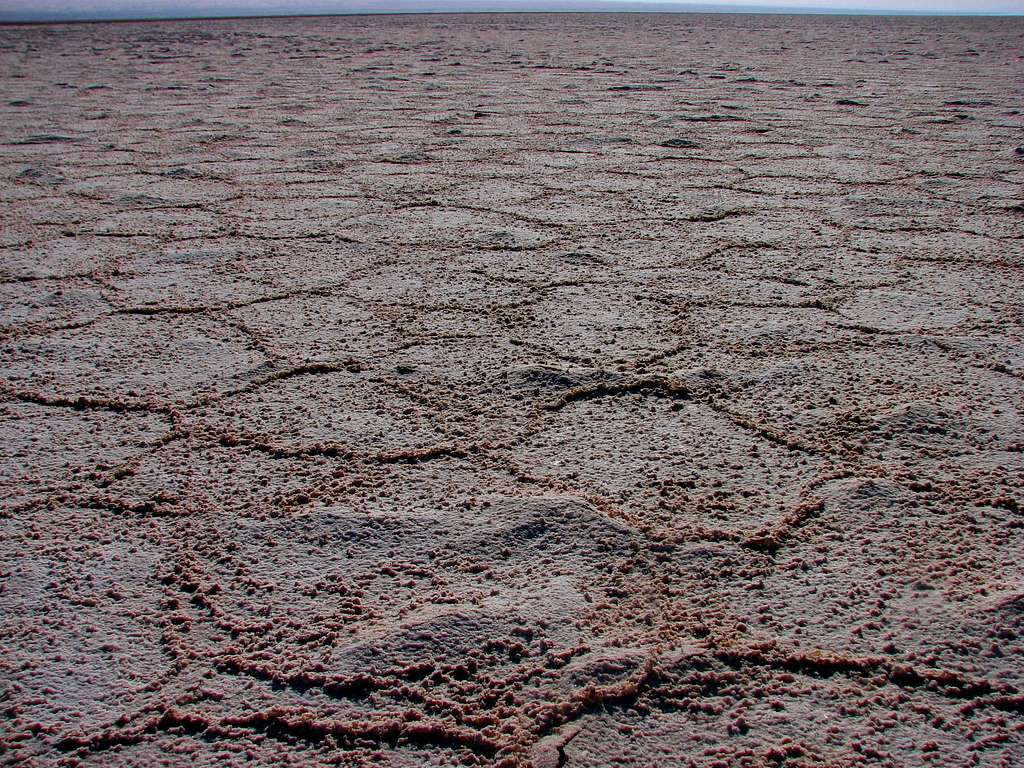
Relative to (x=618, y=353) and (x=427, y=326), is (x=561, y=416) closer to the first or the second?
(x=618, y=353)

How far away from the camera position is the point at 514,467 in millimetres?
998

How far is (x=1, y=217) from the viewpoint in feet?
6.48

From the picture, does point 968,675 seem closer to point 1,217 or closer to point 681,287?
point 681,287

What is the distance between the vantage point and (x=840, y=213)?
1949 mm

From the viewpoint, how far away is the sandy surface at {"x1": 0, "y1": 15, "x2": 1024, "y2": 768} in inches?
26.7

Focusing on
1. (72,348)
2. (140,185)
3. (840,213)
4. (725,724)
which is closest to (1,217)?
(140,185)

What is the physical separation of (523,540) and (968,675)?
381mm

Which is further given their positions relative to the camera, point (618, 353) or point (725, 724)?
point (618, 353)

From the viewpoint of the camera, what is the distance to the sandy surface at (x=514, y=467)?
2.23 feet

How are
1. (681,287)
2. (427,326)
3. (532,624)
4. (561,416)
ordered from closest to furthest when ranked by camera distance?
1. (532,624)
2. (561,416)
3. (427,326)
4. (681,287)

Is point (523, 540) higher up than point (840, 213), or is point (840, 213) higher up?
point (840, 213)

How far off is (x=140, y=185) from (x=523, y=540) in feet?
5.85

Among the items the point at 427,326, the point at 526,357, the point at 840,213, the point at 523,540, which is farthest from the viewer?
the point at 840,213

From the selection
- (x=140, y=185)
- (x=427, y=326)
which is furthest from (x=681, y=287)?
(x=140, y=185)
